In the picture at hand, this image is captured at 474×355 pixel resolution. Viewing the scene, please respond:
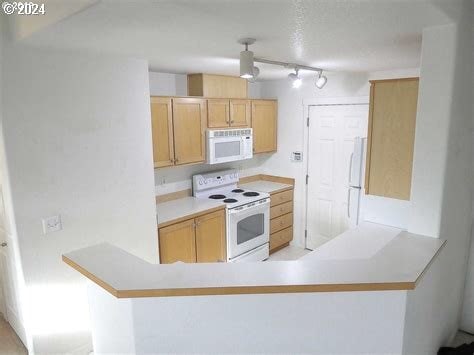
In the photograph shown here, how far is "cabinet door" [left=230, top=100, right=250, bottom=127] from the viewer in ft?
13.6

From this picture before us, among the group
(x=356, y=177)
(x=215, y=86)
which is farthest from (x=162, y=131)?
(x=356, y=177)

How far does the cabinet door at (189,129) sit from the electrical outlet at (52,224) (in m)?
1.43

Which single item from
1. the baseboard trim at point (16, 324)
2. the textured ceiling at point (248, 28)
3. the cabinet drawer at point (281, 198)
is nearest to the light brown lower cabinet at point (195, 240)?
the cabinet drawer at point (281, 198)

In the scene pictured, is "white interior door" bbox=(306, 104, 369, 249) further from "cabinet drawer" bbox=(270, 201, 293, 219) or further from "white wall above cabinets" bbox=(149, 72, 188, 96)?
"white wall above cabinets" bbox=(149, 72, 188, 96)

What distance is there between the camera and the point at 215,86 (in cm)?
393

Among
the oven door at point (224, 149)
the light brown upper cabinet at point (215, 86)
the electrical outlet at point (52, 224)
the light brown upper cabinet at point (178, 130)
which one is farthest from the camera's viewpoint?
the oven door at point (224, 149)

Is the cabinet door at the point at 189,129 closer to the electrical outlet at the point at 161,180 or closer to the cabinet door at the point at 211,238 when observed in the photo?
the electrical outlet at the point at 161,180

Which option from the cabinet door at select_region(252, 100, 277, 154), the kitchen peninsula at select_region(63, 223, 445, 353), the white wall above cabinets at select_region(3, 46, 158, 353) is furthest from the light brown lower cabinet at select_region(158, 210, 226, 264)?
the kitchen peninsula at select_region(63, 223, 445, 353)

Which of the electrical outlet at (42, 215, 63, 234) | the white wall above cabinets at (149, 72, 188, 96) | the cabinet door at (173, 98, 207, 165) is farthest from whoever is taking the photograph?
the white wall above cabinets at (149, 72, 188, 96)

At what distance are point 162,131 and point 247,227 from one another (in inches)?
60.5

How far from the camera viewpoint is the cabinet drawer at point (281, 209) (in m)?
4.53

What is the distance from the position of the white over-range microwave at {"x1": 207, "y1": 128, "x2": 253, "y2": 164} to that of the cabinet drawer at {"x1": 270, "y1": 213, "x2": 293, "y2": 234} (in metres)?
0.96

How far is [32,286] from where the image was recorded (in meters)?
2.30

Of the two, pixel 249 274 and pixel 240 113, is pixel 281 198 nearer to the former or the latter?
pixel 240 113
